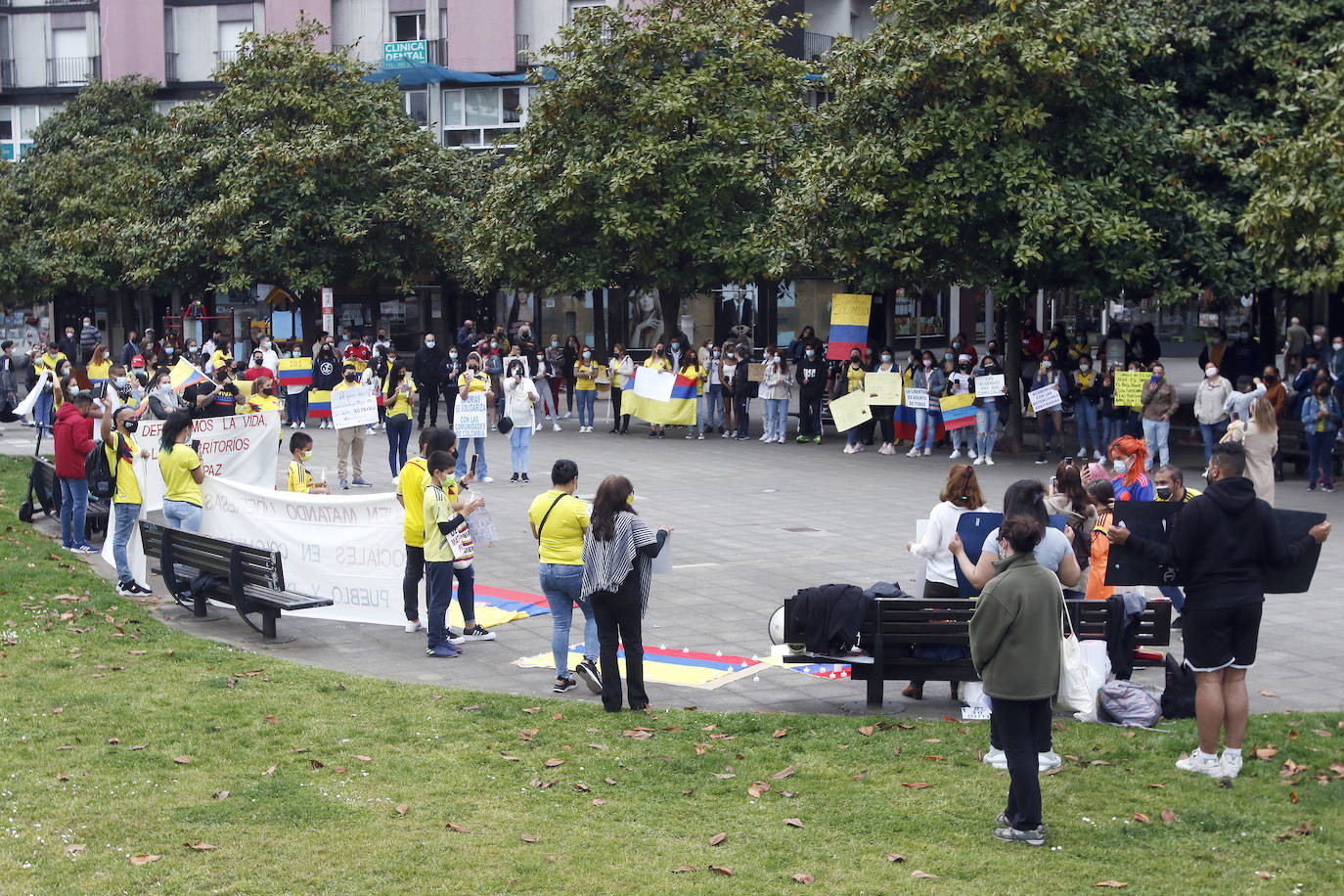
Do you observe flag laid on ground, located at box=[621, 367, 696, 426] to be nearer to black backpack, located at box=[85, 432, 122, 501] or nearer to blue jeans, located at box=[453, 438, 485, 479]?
blue jeans, located at box=[453, 438, 485, 479]

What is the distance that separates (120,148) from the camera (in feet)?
144

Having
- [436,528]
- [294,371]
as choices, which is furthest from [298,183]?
[436,528]

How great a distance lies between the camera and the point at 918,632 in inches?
346

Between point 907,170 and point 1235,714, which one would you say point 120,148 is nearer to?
point 907,170

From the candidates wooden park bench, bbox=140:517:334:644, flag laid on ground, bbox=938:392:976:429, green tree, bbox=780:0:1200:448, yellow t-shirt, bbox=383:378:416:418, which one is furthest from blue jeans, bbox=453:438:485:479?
wooden park bench, bbox=140:517:334:644

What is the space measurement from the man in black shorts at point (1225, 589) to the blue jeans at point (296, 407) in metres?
23.5

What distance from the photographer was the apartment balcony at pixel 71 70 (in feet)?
163

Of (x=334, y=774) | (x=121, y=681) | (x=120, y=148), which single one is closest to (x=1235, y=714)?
(x=334, y=774)

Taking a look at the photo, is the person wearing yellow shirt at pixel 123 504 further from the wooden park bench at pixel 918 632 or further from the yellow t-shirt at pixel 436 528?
the wooden park bench at pixel 918 632

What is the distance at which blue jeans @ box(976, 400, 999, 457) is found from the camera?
22.6 metres

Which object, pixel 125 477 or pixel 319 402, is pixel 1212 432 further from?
pixel 319 402

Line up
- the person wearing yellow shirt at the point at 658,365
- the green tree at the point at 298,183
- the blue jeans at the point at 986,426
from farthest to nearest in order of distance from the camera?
1. the green tree at the point at 298,183
2. the person wearing yellow shirt at the point at 658,365
3. the blue jeans at the point at 986,426

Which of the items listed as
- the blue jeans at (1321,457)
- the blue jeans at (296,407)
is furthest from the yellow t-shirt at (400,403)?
the blue jeans at (1321,457)

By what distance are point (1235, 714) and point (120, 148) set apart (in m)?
42.5
